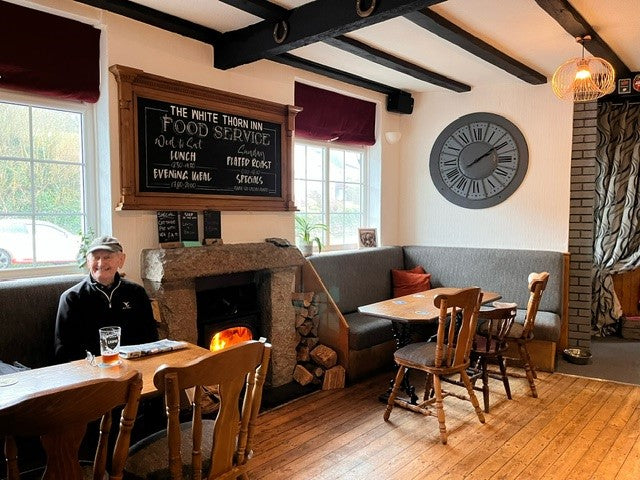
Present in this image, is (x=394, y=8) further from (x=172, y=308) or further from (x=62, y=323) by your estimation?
(x=62, y=323)

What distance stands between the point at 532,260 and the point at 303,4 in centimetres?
308

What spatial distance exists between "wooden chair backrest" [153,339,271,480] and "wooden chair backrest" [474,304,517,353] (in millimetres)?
1979

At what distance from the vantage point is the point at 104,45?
2.97m

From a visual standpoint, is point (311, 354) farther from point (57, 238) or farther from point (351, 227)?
point (57, 238)

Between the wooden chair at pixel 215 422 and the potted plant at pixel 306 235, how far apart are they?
249 centimetres

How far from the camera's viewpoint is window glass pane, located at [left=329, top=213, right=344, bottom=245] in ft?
16.4

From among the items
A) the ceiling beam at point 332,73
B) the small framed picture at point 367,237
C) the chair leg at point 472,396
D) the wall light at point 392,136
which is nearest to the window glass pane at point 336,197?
the small framed picture at point 367,237

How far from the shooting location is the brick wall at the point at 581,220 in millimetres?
4551

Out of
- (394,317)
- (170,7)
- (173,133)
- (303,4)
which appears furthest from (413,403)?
(170,7)

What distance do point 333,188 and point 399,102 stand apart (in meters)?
1.20

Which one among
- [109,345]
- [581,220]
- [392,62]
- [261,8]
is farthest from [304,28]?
[581,220]

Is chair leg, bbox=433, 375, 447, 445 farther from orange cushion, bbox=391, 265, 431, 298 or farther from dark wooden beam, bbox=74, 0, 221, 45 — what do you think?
dark wooden beam, bbox=74, 0, 221, 45

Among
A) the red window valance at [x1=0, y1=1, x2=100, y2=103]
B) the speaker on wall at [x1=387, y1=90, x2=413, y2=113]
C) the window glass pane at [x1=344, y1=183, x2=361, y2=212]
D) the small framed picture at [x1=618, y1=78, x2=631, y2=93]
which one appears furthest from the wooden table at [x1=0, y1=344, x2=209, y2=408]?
the small framed picture at [x1=618, y1=78, x2=631, y2=93]

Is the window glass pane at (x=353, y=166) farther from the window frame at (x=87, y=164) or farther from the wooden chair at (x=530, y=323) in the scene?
the window frame at (x=87, y=164)
